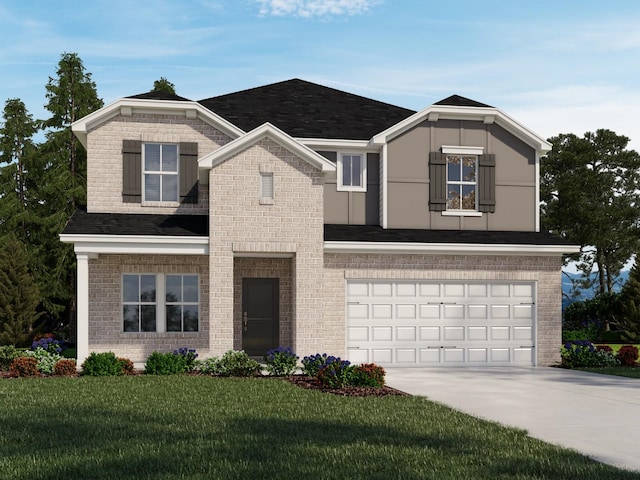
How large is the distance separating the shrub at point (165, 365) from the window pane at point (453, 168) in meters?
9.63

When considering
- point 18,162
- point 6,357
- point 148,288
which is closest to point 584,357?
point 148,288

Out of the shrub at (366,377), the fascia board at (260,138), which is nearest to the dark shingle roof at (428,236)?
the fascia board at (260,138)

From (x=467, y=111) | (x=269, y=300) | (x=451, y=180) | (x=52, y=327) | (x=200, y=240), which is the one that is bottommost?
(x=52, y=327)

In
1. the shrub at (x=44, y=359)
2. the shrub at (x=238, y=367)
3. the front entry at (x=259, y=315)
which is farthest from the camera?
the front entry at (x=259, y=315)

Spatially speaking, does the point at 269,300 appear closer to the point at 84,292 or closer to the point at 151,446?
the point at 84,292

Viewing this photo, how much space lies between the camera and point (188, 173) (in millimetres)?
22188

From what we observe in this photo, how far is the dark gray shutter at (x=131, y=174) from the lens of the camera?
21953 millimetres

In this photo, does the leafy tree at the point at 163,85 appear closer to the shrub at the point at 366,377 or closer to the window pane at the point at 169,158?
the window pane at the point at 169,158

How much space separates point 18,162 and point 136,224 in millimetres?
18925

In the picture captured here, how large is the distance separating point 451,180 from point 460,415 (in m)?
12.1

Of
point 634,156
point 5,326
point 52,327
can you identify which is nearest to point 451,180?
point 5,326

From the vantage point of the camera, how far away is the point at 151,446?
Answer: 373 inches

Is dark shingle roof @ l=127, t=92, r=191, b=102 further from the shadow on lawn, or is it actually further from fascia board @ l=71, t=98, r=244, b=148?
the shadow on lawn

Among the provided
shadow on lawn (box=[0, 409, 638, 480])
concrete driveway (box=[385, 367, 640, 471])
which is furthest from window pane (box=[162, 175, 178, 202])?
shadow on lawn (box=[0, 409, 638, 480])
